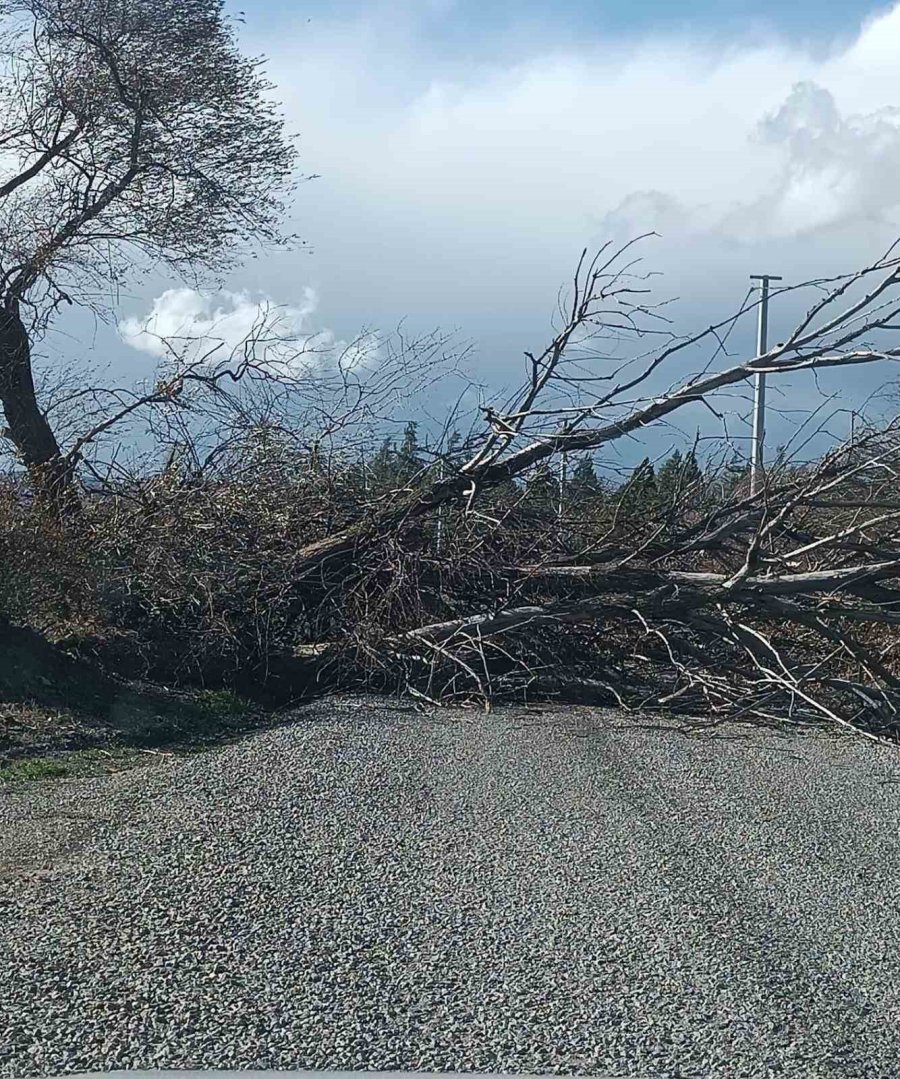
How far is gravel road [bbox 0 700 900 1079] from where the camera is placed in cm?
387

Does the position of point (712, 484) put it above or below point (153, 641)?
above

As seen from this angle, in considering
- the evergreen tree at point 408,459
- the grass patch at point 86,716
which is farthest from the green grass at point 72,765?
the evergreen tree at point 408,459

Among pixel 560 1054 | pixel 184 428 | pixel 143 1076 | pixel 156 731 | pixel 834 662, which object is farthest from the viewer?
pixel 184 428

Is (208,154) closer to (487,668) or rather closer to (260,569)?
(260,569)

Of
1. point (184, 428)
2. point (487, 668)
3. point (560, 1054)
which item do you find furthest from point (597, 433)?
point (560, 1054)

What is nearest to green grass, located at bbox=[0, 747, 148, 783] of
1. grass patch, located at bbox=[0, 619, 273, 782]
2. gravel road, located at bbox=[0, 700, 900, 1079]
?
grass patch, located at bbox=[0, 619, 273, 782]

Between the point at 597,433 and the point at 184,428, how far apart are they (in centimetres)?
416

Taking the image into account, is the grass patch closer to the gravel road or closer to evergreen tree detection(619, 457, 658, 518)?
the gravel road

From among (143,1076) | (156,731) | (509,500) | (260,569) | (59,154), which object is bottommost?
(143,1076)

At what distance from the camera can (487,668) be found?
11250mm

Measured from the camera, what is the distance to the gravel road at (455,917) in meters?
3.87

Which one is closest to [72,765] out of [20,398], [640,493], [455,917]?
[455,917]

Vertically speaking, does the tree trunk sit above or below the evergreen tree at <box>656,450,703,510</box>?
above

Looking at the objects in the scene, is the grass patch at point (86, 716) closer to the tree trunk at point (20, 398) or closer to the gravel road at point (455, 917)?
the gravel road at point (455, 917)
